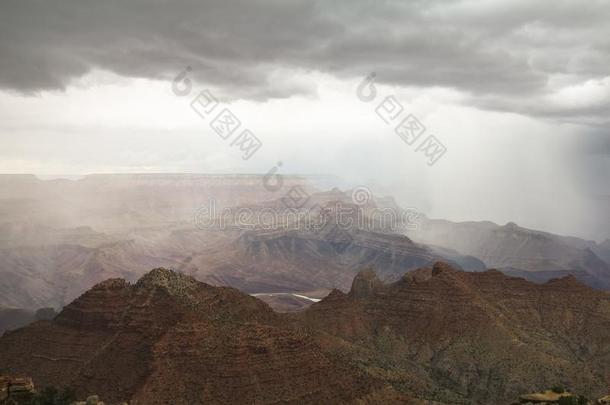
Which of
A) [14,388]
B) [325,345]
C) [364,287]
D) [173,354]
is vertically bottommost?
[14,388]

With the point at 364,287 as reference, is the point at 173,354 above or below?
below

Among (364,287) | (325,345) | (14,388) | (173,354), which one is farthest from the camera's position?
(364,287)

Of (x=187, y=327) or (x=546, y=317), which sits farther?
(x=546, y=317)

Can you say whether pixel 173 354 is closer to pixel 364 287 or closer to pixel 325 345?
pixel 325 345

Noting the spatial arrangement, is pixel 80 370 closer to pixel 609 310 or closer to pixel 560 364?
pixel 560 364

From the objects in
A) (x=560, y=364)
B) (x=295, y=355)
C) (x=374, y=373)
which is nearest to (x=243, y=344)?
(x=295, y=355)

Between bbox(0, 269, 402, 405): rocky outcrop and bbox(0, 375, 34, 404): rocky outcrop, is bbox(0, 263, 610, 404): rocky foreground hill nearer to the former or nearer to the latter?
bbox(0, 269, 402, 405): rocky outcrop

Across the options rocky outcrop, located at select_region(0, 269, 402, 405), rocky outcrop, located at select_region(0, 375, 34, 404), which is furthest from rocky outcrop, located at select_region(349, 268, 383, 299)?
rocky outcrop, located at select_region(0, 375, 34, 404)

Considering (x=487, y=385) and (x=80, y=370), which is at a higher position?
(x=80, y=370)

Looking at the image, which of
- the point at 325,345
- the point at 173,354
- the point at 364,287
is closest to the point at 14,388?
the point at 173,354
